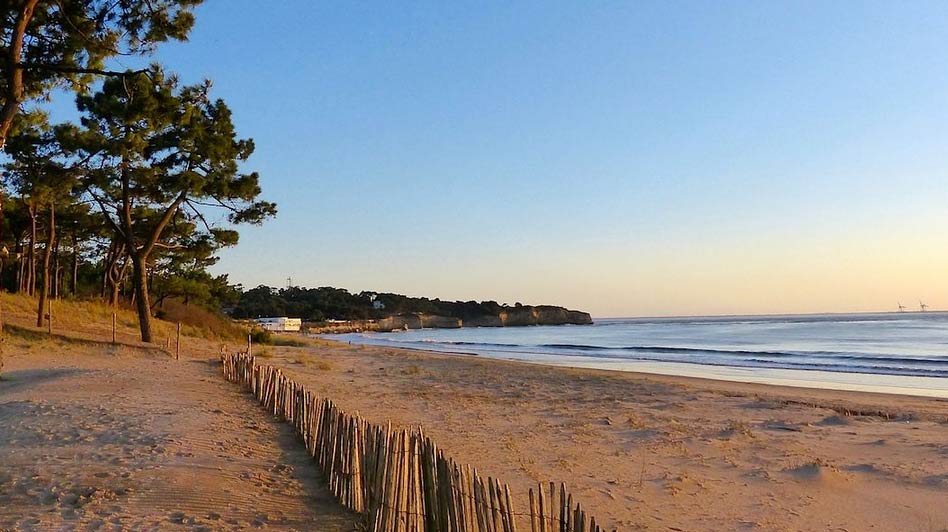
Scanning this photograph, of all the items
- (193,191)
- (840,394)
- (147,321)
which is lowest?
(840,394)

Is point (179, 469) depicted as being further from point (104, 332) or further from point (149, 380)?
point (104, 332)

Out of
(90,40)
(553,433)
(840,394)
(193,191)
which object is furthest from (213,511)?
(193,191)

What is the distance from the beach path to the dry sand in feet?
6.89

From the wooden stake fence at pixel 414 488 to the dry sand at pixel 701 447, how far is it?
5.74 ft

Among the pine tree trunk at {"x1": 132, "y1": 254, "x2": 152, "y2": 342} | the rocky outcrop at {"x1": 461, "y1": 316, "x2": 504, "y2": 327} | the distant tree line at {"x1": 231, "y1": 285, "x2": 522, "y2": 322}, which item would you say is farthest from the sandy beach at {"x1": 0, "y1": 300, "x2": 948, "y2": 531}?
the rocky outcrop at {"x1": 461, "y1": 316, "x2": 504, "y2": 327}

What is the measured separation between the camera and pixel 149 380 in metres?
13.3

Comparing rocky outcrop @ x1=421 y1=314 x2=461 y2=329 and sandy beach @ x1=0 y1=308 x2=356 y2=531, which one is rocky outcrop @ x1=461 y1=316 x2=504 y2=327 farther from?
sandy beach @ x1=0 y1=308 x2=356 y2=531

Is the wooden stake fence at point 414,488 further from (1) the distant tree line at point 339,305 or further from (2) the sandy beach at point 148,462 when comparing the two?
(1) the distant tree line at point 339,305

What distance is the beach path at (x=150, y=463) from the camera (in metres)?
5.25

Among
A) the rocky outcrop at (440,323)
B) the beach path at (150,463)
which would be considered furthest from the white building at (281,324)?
the beach path at (150,463)

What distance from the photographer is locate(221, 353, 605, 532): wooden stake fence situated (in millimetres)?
3691

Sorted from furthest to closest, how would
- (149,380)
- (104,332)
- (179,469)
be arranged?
1. (104,332)
2. (149,380)
3. (179,469)

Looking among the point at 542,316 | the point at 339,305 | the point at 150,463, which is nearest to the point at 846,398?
the point at 150,463

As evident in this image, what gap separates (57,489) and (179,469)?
102 cm
